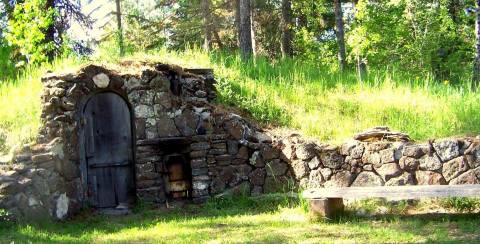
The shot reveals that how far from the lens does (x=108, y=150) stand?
29.8 ft

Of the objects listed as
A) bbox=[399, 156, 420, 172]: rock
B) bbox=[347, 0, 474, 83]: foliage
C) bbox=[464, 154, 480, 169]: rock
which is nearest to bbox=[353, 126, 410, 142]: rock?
bbox=[399, 156, 420, 172]: rock

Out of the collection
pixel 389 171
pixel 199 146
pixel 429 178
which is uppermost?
pixel 199 146

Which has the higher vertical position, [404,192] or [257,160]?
[257,160]

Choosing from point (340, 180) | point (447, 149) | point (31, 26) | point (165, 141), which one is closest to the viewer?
point (447, 149)

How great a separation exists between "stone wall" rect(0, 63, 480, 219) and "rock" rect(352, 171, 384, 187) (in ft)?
0.05

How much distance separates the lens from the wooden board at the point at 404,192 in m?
6.68

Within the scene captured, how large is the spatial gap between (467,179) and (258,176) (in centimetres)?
324

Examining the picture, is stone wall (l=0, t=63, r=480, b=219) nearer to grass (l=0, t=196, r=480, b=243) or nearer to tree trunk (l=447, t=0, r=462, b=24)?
grass (l=0, t=196, r=480, b=243)

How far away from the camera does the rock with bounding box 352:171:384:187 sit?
8.27 metres

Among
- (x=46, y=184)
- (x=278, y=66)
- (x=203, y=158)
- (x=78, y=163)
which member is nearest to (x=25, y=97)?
(x=78, y=163)

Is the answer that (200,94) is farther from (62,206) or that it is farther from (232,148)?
(62,206)

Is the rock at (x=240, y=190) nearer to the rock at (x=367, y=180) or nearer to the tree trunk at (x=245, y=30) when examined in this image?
the rock at (x=367, y=180)

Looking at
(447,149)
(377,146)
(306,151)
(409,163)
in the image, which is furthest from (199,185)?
(447,149)

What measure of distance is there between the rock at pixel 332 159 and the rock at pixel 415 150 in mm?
998
